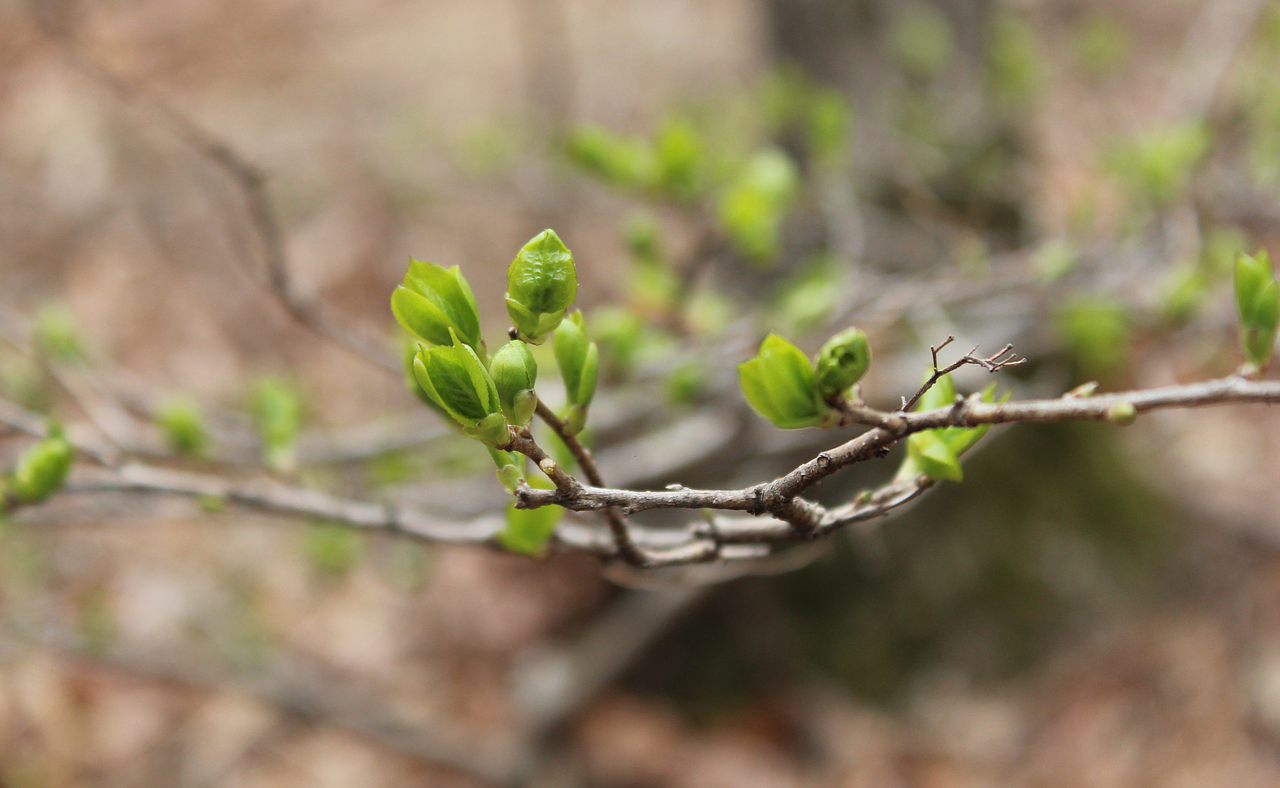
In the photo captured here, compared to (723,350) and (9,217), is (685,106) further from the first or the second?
(9,217)

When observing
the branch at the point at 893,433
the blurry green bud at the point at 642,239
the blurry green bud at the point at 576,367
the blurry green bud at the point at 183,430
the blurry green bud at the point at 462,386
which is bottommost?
the branch at the point at 893,433

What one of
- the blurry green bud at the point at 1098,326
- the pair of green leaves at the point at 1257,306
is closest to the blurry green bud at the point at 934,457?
the pair of green leaves at the point at 1257,306

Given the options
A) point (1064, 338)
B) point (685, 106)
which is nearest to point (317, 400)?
point (685, 106)

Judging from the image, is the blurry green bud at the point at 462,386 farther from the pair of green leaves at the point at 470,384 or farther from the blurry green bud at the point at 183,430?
the blurry green bud at the point at 183,430

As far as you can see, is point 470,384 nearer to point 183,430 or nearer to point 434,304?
point 434,304

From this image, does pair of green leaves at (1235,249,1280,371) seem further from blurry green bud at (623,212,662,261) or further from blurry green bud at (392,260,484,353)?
blurry green bud at (623,212,662,261)

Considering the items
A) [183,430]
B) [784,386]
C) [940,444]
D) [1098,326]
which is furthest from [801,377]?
[1098,326]

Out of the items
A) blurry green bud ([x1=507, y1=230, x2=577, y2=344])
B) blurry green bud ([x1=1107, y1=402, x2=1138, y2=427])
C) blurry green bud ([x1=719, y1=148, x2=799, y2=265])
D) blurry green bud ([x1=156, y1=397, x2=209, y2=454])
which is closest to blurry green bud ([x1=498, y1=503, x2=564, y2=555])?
blurry green bud ([x1=507, y1=230, x2=577, y2=344])
